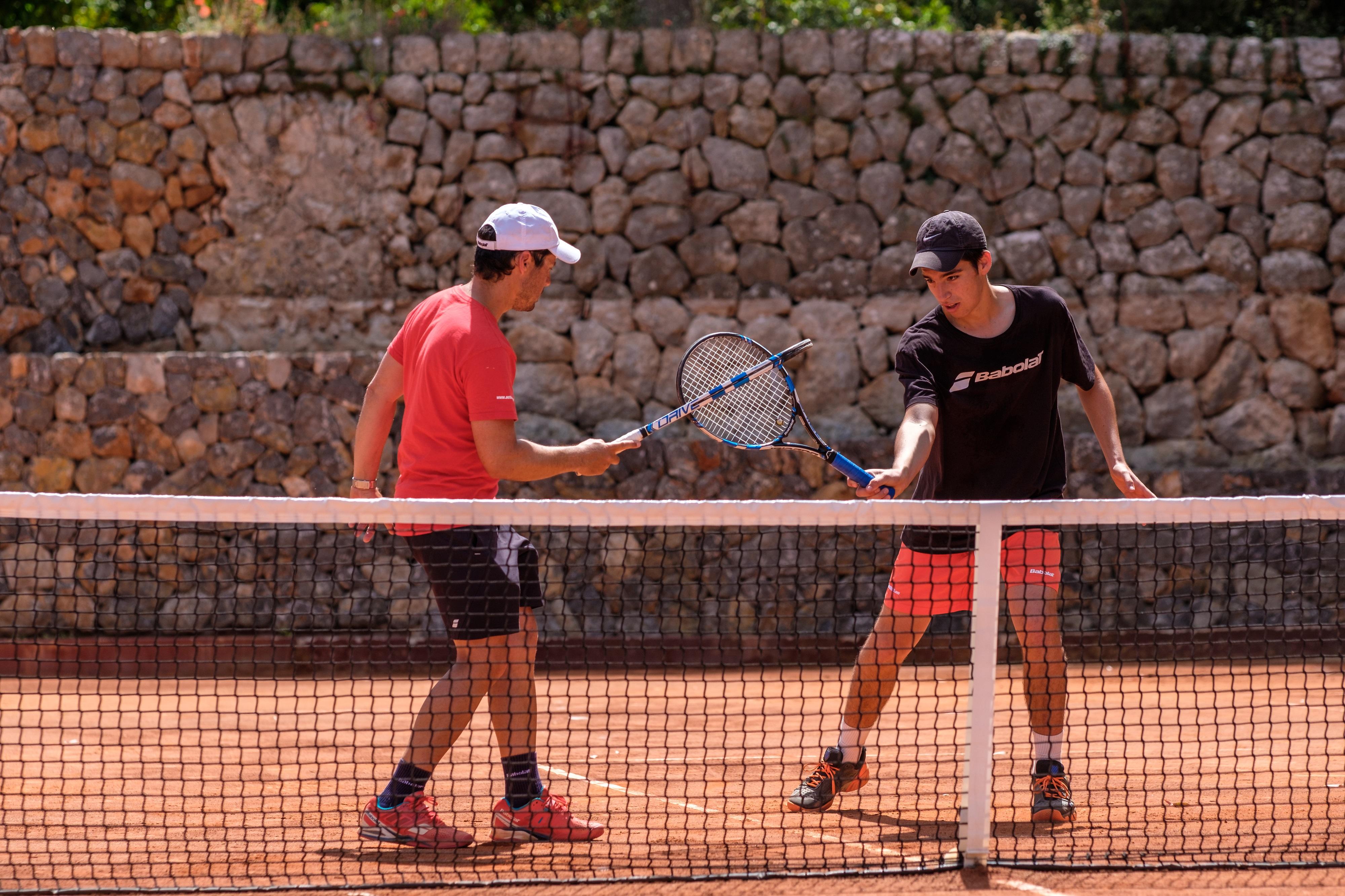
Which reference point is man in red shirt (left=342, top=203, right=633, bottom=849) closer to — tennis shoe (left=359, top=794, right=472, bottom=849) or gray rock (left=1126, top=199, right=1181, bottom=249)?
tennis shoe (left=359, top=794, right=472, bottom=849)

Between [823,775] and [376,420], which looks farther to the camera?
[823,775]

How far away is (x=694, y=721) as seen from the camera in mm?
6652

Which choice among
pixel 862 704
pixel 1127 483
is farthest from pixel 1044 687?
pixel 1127 483

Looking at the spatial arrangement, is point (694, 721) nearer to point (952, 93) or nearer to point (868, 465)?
point (868, 465)

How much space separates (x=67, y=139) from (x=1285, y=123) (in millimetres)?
9040

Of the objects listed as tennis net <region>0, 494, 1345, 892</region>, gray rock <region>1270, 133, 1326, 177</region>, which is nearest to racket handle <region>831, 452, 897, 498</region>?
tennis net <region>0, 494, 1345, 892</region>

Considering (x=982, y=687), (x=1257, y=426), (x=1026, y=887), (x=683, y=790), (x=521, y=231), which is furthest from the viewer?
(x=1257, y=426)

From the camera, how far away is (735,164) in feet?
31.6

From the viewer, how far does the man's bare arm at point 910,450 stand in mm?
3803

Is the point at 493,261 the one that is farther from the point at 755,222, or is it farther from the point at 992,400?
the point at 755,222

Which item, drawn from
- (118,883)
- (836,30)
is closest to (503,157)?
(836,30)

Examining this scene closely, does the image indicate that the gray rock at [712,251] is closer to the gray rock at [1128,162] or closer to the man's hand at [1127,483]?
the gray rock at [1128,162]

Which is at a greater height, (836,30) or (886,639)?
(836,30)

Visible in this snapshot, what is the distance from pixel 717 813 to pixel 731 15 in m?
7.65
